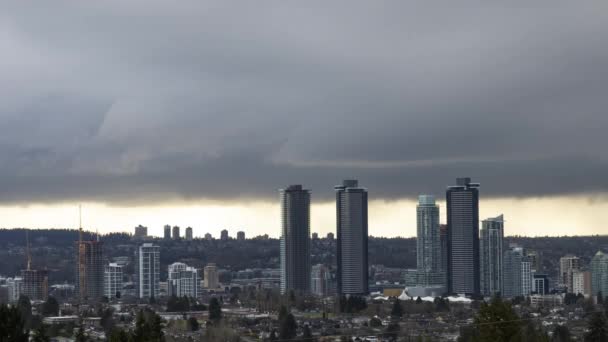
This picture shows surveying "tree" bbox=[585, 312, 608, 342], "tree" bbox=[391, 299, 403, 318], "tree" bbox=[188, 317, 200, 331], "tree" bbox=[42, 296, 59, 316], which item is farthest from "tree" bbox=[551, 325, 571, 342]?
"tree" bbox=[42, 296, 59, 316]

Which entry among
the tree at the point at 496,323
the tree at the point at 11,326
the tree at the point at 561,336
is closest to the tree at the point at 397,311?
the tree at the point at 561,336

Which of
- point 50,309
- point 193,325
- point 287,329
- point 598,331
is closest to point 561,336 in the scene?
point 598,331

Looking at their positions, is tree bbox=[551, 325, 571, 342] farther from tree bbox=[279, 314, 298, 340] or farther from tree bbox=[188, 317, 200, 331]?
tree bbox=[188, 317, 200, 331]

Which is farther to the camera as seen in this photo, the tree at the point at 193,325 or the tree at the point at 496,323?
the tree at the point at 193,325

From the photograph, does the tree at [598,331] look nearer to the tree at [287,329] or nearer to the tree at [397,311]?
the tree at [287,329]

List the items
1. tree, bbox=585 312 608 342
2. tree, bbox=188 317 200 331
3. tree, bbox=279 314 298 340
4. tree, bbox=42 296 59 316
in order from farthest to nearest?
tree, bbox=42 296 59 316 → tree, bbox=188 317 200 331 → tree, bbox=279 314 298 340 → tree, bbox=585 312 608 342

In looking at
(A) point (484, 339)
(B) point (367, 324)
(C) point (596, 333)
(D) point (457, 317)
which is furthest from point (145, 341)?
(D) point (457, 317)

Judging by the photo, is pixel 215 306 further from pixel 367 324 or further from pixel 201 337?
pixel 201 337
